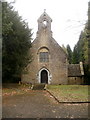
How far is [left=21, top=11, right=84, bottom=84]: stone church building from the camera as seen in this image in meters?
37.5

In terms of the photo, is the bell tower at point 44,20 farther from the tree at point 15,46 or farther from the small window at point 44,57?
the tree at point 15,46

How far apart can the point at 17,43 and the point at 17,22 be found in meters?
3.14

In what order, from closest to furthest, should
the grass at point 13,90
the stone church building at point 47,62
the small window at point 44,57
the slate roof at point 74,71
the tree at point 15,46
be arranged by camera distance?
the grass at point 13,90 < the tree at point 15,46 < the stone church building at point 47,62 < the small window at point 44,57 < the slate roof at point 74,71

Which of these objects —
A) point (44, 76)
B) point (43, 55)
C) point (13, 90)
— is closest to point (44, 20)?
point (43, 55)

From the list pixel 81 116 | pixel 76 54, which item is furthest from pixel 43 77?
pixel 76 54

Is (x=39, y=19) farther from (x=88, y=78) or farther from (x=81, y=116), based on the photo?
(x=81, y=116)

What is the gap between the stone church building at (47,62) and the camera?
123 feet

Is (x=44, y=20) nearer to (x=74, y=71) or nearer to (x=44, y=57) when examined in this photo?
(x=44, y=57)

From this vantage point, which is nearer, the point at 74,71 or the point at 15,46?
the point at 15,46

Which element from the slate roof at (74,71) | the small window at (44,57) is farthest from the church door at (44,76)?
the slate roof at (74,71)

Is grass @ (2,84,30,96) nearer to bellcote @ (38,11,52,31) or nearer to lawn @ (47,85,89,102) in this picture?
lawn @ (47,85,89,102)

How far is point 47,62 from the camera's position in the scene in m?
37.9

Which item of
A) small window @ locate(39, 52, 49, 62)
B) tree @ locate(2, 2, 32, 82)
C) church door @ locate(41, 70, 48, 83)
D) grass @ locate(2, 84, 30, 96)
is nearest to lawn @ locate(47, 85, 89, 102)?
grass @ locate(2, 84, 30, 96)

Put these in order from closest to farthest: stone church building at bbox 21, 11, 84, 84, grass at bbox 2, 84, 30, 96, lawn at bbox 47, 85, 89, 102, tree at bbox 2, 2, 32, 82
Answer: lawn at bbox 47, 85, 89, 102, grass at bbox 2, 84, 30, 96, tree at bbox 2, 2, 32, 82, stone church building at bbox 21, 11, 84, 84
